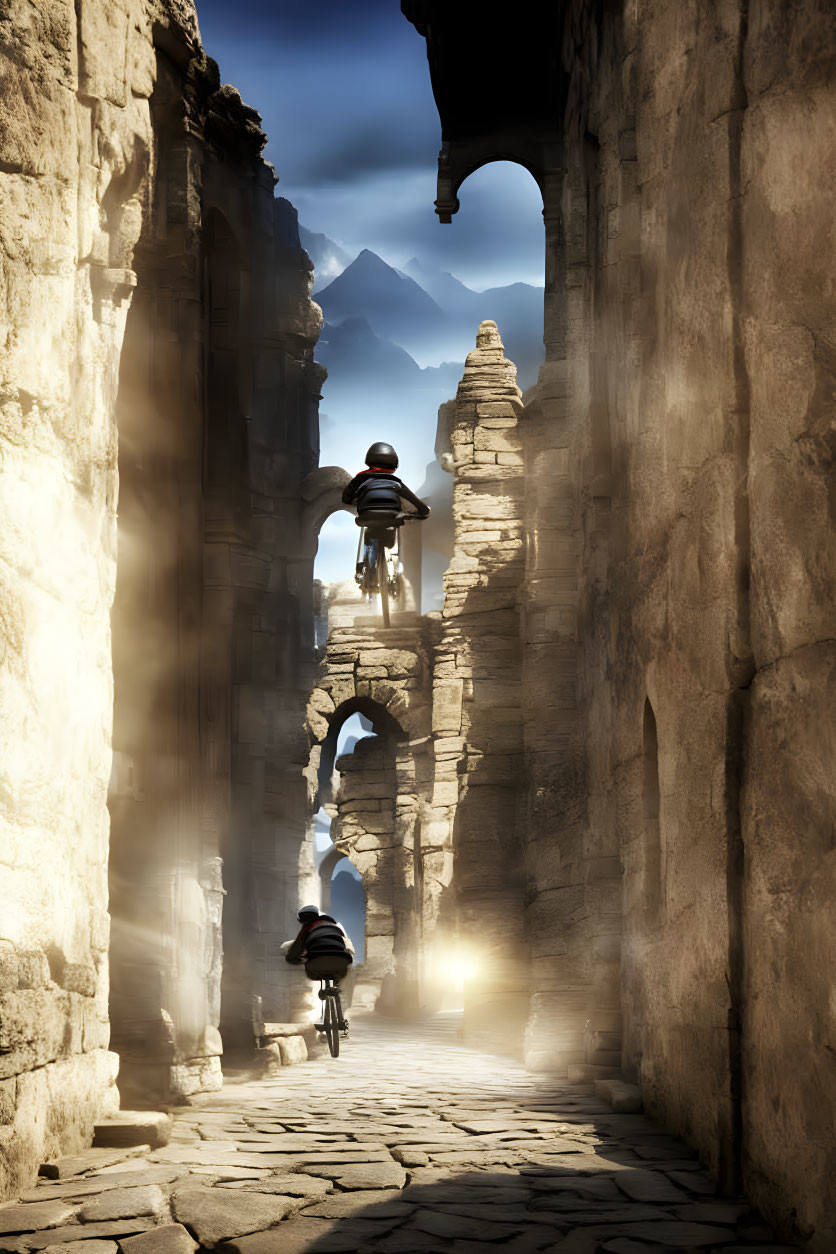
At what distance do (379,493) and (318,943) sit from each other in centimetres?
359

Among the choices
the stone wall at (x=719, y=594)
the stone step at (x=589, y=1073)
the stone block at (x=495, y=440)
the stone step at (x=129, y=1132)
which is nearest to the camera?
the stone wall at (x=719, y=594)

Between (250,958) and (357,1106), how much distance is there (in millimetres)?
5570

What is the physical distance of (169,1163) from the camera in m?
6.51

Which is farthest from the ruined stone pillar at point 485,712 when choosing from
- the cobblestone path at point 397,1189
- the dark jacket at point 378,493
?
the cobblestone path at point 397,1189

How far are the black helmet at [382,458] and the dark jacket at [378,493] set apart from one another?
0.30 feet

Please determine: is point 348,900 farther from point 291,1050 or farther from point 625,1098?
point 625,1098

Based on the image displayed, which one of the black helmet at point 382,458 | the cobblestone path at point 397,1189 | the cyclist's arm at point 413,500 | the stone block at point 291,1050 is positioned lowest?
the stone block at point 291,1050

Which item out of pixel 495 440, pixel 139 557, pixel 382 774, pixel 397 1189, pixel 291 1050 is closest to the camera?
pixel 397 1189

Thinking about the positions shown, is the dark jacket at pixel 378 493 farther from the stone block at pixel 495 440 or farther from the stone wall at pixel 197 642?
the stone block at pixel 495 440

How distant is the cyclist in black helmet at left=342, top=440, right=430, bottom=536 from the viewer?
10461 mm

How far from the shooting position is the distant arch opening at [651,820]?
27.9ft

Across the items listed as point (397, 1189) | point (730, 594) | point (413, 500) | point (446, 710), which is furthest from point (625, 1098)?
point (446, 710)

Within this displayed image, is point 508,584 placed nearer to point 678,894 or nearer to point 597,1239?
point 678,894

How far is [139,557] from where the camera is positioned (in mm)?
10906
